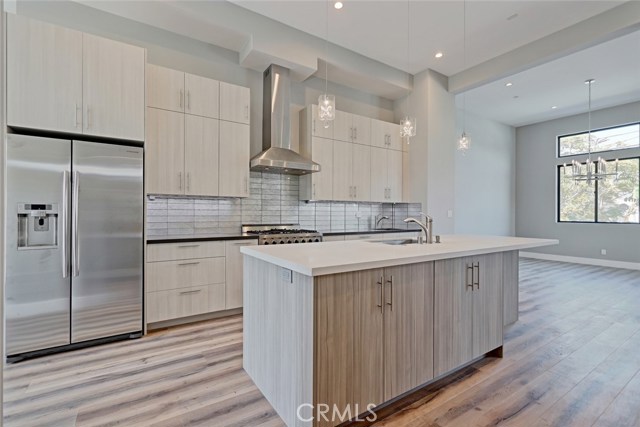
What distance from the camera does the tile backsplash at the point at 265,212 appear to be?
11.5 feet

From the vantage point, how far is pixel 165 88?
124 inches

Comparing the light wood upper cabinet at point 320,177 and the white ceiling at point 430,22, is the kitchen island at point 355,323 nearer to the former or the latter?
the light wood upper cabinet at point 320,177

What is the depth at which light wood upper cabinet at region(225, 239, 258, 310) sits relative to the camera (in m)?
3.31

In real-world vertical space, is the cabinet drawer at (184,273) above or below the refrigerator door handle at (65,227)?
below

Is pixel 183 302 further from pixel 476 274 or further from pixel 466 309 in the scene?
pixel 476 274

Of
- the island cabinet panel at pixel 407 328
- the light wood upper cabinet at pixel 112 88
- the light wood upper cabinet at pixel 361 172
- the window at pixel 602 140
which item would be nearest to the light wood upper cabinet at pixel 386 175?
the light wood upper cabinet at pixel 361 172

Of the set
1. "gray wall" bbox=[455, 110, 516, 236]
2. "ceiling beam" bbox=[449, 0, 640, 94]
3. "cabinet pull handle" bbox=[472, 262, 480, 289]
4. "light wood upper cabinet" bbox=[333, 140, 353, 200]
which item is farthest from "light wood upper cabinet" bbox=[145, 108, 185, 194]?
"gray wall" bbox=[455, 110, 516, 236]

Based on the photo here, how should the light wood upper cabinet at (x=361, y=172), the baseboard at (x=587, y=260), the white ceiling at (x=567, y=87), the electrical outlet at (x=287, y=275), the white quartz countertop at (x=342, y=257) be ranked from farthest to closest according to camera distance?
the baseboard at (x=587, y=260)
the light wood upper cabinet at (x=361, y=172)
the white ceiling at (x=567, y=87)
the electrical outlet at (x=287, y=275)
the white quartz countertop at (x=342, y=257)

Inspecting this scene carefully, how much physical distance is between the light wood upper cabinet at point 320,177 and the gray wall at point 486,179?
3.66m

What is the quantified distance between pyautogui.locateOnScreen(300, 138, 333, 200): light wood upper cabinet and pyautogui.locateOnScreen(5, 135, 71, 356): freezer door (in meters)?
2.53

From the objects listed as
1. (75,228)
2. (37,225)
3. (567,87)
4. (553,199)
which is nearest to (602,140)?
(553,199)

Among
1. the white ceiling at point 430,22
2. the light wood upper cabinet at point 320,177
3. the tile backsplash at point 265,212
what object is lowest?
the tile backsplash at point 265,212

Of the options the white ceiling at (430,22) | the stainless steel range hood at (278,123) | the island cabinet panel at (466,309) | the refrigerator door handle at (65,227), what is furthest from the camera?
the stainless steel range hood at (278,123)

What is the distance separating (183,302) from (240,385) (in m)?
1.35
